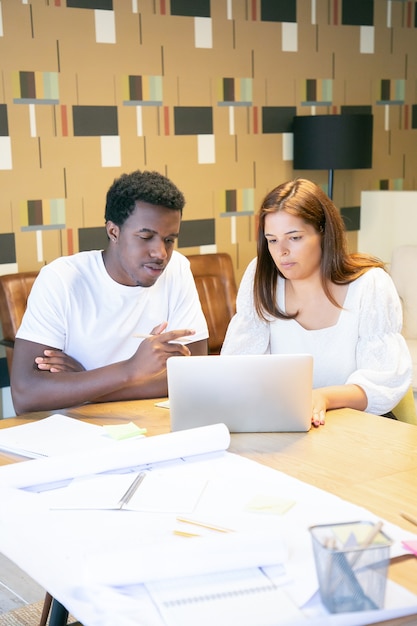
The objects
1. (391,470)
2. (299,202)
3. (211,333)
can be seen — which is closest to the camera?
(391,470)

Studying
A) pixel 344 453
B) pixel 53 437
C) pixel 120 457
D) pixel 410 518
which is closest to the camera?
pixel 410 518

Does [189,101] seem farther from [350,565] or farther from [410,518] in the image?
[350,565]

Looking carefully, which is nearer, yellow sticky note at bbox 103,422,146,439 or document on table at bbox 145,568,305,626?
document on table at bbox 145,568,305,626

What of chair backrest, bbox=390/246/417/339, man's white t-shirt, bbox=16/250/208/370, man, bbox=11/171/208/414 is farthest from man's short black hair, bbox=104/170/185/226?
chair backrest, bbox=390/246/417/339

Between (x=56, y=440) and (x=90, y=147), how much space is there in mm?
2565

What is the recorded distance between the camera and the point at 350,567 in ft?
3.58

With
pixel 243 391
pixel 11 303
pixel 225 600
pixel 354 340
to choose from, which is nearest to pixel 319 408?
pixel 243 391

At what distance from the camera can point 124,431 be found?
6.27ft

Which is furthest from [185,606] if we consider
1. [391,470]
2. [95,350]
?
[95,350]

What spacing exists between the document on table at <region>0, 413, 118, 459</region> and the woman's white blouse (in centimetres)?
62

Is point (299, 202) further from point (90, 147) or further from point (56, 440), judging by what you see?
point (90, 147)

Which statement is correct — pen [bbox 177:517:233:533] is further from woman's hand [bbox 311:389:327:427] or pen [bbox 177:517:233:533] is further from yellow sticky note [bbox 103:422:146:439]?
woman's hand [bbox 311:389:327:427]

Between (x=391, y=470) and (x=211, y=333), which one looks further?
(x=211, y=333)

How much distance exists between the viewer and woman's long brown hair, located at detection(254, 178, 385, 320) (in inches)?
92.6
